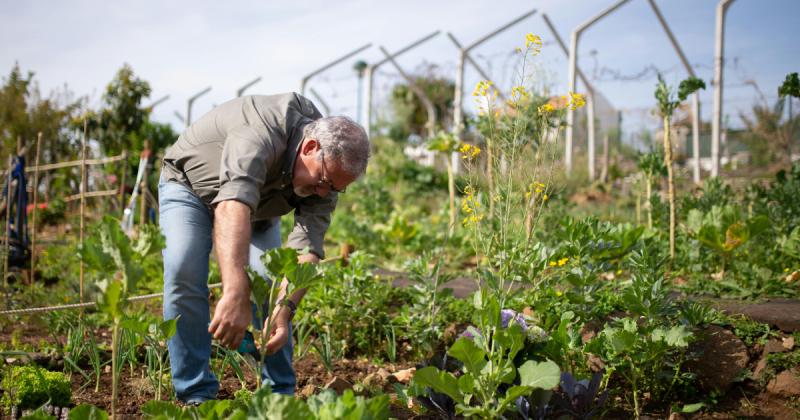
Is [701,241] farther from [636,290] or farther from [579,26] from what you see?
[579,26]

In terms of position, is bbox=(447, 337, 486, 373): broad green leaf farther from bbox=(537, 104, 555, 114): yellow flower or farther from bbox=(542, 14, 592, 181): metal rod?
bbox=(542, 14, 592, 181): metal rod

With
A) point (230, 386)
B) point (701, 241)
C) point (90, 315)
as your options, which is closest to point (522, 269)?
point (230, 386)

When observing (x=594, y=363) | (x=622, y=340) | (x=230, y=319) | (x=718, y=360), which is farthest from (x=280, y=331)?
(x=718, y=360)

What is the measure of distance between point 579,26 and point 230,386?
24.9ft

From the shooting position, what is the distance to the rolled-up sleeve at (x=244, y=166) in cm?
179

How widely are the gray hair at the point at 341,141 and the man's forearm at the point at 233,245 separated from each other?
328mm

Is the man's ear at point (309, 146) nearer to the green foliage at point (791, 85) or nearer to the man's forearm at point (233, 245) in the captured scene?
the man's forearm at point (233, 245)

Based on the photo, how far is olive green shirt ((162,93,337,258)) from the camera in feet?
6.01

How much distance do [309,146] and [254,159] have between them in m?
0.22

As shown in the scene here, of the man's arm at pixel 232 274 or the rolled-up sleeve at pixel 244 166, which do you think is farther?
the rolled-up sleeve at pixel 244 166

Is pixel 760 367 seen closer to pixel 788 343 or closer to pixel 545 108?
pixel 788 343

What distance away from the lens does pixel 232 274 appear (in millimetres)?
1696

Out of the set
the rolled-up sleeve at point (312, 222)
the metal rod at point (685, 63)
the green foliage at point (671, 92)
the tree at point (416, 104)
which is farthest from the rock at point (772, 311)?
the tree at point (416, 104)

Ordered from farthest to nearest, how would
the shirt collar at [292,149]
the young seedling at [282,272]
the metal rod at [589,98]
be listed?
1. the metal rod at [589,98]
2. the shirt collar at [292,149]
3. the young seedling at [282,272]
